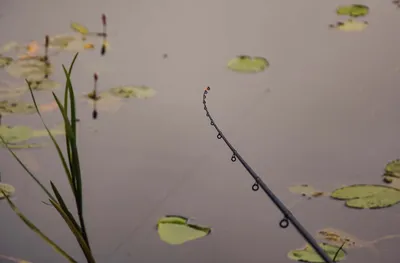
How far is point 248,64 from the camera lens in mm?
1463

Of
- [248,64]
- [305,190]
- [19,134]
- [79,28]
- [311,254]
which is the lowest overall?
[311,254]

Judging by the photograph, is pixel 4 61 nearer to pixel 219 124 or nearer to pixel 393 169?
pixel 219 124

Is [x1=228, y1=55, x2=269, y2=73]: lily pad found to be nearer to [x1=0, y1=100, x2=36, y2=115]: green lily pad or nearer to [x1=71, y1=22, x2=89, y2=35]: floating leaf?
[x1=71, y1=22, x2=89, y2=35]: floating leaf

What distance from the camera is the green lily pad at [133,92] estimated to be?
57.4 inches

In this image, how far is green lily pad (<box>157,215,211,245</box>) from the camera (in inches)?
52.6

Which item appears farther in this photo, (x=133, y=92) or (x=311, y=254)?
(x=133, y=92)

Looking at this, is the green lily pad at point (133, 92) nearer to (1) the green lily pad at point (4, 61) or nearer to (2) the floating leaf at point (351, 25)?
(1) the green lily pad at point (4, 61)

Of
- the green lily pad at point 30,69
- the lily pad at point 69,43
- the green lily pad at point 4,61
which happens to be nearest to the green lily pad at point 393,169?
the lily pad at point 69,43

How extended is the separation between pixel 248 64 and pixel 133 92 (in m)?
0.43

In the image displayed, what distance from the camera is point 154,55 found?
1.48m

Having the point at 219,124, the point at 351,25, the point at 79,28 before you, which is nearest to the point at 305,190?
the point at 219,124

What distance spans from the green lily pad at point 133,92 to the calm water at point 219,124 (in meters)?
0.02

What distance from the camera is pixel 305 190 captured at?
1356 mm

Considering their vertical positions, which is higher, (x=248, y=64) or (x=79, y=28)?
(x=79, y=28)
